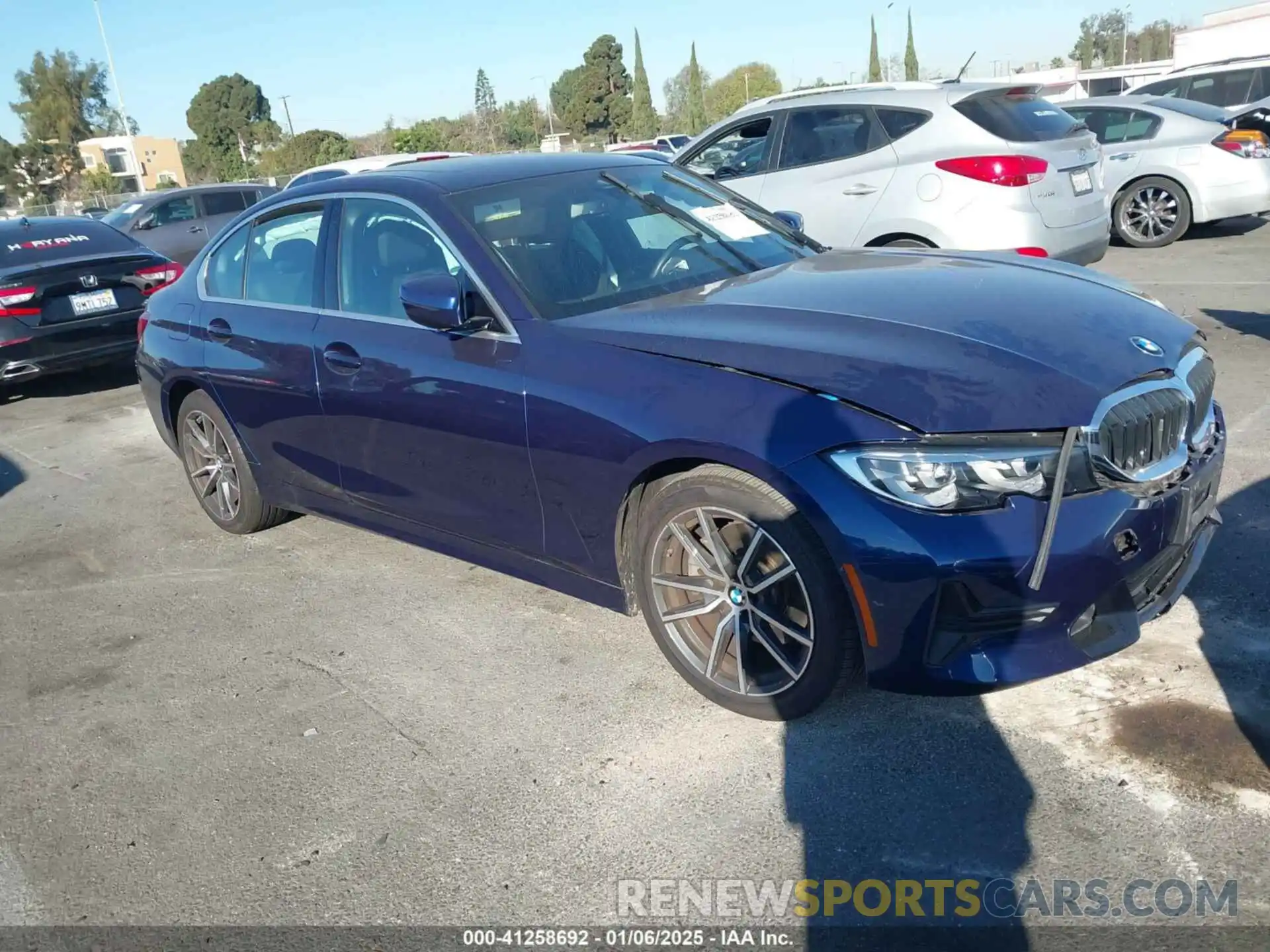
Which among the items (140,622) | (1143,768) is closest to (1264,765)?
(1143,768)

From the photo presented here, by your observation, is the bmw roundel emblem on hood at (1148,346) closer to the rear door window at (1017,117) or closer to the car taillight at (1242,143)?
the rear door window at (1017,117)

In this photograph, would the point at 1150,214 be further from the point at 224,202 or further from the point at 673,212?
the point at 224,202

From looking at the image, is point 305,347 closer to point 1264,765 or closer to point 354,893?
point 354,893

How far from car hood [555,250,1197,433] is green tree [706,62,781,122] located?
73.5 meters

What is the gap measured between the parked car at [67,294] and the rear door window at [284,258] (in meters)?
4.62

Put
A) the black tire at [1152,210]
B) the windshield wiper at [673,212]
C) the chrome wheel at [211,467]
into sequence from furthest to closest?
1. the black tire at [1152,210]
2. the chrome wheel at [211,467]
3. the windshield wiper at [673,212]

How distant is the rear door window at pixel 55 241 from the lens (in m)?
8.78

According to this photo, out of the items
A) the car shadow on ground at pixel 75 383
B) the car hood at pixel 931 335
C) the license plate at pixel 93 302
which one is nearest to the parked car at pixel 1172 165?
the car hood at pixel 931 335

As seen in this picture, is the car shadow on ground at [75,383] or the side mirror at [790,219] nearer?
the side mirror at [790,219]

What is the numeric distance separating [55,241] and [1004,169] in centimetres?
763

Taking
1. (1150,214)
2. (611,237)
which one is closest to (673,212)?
(611,237)

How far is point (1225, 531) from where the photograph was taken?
4184mm

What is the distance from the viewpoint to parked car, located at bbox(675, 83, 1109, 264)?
22.9 ft

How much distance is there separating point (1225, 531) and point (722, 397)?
2.39 m
